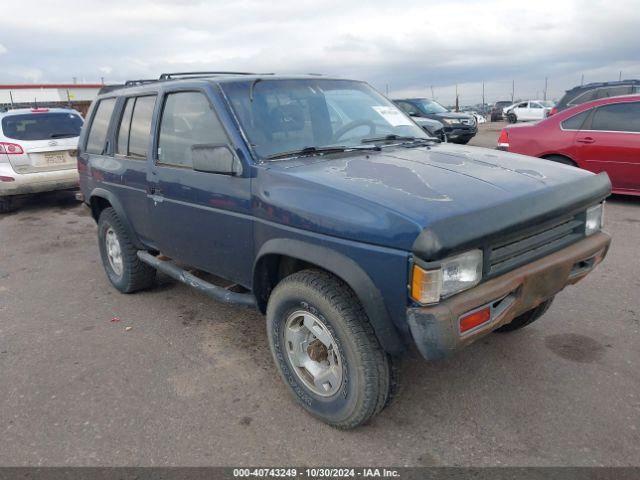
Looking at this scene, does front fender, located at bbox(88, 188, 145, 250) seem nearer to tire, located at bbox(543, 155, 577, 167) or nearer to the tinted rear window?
the tinted rear window

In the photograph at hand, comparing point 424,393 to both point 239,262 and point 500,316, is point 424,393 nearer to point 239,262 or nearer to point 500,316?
point 500,316

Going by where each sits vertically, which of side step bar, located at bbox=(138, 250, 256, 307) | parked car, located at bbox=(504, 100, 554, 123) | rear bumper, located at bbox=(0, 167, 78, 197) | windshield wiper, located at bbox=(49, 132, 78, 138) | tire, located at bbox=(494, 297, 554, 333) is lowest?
parked car, located at bbox=(504, 100, 554, 123)

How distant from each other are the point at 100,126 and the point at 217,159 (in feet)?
7.96

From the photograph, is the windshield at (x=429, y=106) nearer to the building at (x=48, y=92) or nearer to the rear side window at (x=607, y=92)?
the rear side window at (x=607, y=92)

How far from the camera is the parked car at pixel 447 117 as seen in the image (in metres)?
15.1

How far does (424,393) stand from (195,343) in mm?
1720

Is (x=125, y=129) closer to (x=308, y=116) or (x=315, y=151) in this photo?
(x=308, y=116)

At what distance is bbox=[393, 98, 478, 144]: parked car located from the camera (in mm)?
15086

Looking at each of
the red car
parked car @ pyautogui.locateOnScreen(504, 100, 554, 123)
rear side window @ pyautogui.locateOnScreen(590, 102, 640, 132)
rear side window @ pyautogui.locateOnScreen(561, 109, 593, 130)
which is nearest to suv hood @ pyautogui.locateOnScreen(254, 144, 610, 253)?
the red car

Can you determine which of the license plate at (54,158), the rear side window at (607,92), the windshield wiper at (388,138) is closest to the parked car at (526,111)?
the rear side window at (607,92)

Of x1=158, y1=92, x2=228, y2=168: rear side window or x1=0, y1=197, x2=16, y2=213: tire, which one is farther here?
x1=0, y1=197, x2=16, y2=213: tire

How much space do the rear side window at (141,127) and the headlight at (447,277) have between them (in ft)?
8.51

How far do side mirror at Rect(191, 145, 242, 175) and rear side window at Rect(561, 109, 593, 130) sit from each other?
Answer: 20.8 ft

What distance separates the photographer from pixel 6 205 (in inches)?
345
